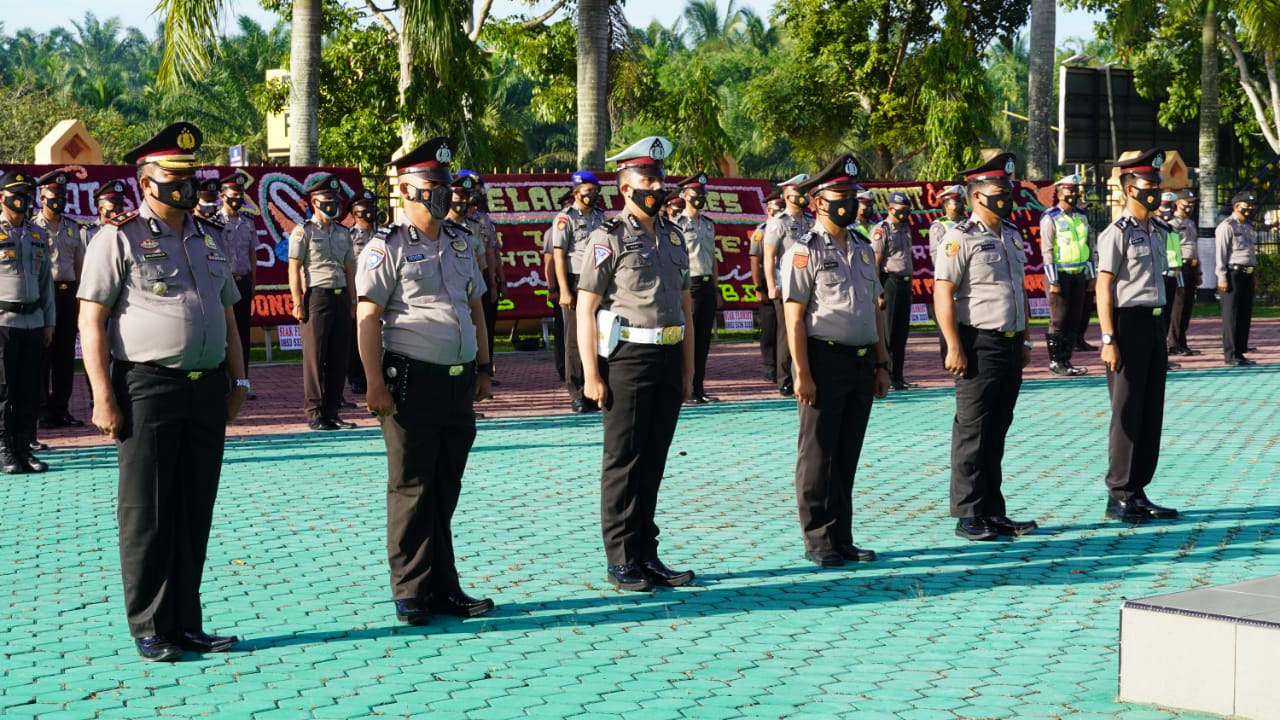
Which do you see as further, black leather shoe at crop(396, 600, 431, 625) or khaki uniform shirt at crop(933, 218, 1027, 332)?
khaki uniform shirt at crop(933, 218, 1027, 332)

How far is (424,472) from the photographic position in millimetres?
6465

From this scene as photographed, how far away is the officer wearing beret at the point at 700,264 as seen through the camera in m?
14.9

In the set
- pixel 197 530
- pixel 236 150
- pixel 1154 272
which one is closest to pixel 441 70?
pixel 236 150

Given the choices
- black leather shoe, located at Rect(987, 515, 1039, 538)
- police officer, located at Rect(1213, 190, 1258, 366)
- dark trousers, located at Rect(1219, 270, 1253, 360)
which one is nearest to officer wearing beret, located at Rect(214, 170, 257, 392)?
black leather shoe, located at Rect(987, 515, 1039, 538)

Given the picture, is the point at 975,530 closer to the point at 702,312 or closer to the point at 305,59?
the point at 702,312

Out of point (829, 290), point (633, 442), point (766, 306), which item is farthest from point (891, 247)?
point (633, 442)

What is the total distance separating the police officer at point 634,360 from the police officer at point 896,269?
9222mm

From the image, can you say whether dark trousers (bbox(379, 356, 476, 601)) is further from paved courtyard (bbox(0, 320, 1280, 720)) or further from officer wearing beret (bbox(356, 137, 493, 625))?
paved courtyard (bbox(0, 320, 1280, 720))

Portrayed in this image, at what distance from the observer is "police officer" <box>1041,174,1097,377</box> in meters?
17.5

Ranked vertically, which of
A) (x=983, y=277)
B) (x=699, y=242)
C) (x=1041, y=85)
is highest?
(x=1041, y=85)

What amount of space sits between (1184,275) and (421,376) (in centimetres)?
1543

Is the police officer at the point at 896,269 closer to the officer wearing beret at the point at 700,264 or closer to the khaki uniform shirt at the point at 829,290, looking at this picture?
the officer wearing beret at the point at 700,264

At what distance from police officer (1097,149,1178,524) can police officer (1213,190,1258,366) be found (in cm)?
1011

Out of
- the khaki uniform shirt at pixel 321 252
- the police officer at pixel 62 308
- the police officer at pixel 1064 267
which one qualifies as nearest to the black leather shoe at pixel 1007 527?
the khaki uniform shirt at pixel 321 252
